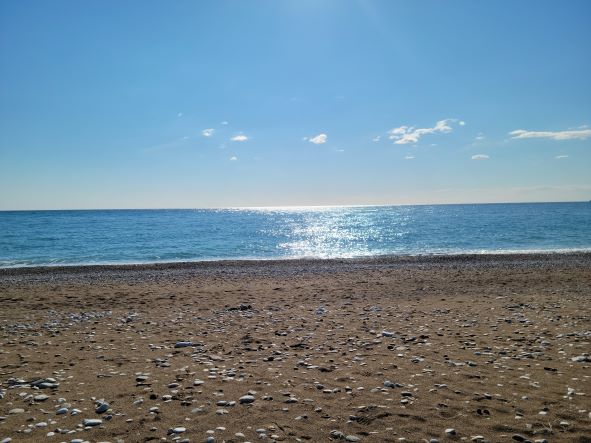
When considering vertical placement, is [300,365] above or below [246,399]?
below

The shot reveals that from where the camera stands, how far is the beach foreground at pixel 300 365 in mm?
6027

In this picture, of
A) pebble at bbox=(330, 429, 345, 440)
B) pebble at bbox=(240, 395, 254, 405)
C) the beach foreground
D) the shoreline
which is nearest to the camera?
pebble at bbox=(330, 429, 345, 440)

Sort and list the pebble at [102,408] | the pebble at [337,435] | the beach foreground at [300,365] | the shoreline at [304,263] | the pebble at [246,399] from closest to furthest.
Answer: the pebble at [337,435] < the beach foreground at [300,365] < the pebble at [102,408] < the pebble at [246,399] < the shoreline at [304,263]

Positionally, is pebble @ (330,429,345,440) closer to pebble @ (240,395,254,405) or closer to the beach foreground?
the beach foreground

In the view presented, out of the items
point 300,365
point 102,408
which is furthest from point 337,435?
point 102,408

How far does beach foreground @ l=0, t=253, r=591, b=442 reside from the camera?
603 centimetres

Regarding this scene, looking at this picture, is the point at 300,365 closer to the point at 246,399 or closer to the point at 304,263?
the point at 246,399

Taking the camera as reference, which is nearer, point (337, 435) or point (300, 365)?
point (337, 435)

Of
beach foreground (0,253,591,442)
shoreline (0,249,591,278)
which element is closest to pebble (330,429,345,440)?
beach foreground (0,253,591,442)

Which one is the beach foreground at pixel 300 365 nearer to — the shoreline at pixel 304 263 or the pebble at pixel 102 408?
the pebble at pixel 102 408

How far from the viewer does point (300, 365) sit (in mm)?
8773

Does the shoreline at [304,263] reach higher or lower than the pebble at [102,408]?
lower

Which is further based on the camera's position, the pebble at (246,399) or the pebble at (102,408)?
the pebble at (246,399)

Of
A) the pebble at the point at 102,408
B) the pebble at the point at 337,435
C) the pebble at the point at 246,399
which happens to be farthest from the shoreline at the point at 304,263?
the pebble at the point at 337,435
